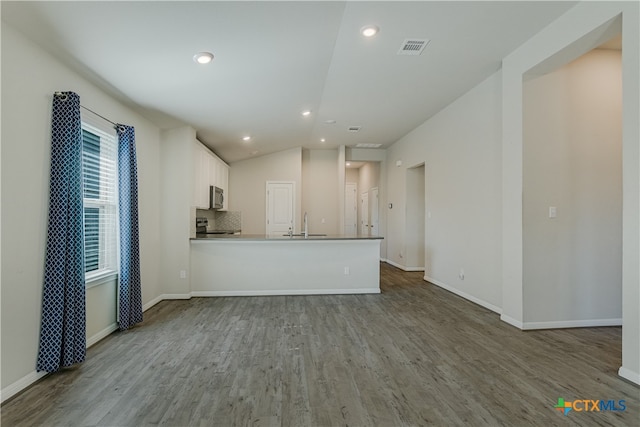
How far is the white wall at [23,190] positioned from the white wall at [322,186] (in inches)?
228

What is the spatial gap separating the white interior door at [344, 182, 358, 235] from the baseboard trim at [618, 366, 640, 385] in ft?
26.5

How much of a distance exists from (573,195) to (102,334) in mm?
5193

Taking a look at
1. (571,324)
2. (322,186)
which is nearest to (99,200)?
(571,324)

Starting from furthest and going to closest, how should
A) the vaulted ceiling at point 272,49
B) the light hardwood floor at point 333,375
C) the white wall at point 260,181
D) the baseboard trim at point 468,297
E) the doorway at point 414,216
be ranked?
the white wall at point 260,181
the doorway at point 414,216
the baseboard trim at point 468,297
the vaulted ceiling at point 272,49
the light hardwood floor at point 333,375

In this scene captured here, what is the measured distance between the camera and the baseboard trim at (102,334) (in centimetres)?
301

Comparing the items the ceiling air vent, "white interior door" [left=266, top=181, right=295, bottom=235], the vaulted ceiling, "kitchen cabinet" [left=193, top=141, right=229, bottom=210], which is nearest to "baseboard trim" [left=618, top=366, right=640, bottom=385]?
the vaulted ceiling

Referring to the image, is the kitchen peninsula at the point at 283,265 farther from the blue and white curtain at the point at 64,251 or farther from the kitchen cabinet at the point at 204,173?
the blue and white curtain at the point at 64,251

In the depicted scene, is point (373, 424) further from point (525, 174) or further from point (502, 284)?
point (525, 174)

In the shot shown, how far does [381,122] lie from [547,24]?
10.1 ft

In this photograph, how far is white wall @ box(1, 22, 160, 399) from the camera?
82.6 inches

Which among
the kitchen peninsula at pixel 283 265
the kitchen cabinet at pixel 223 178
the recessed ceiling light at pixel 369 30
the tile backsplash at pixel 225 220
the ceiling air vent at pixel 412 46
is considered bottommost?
the kitchen peninsula at pixel 283 265

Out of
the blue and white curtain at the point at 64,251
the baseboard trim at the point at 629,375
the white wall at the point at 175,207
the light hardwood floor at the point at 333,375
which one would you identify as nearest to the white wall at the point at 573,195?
the light hardwood floor at the point at 333,375

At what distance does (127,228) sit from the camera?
11.4 feet

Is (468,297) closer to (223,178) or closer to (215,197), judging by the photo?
(215,197)
